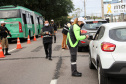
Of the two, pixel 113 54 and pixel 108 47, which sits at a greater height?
pixel 108 47

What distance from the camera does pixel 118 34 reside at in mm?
4777

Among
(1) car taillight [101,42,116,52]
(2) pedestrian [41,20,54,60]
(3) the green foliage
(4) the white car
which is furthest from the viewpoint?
(3) the green foliage

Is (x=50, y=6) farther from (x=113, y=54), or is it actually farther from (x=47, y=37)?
(x=113, y=54)

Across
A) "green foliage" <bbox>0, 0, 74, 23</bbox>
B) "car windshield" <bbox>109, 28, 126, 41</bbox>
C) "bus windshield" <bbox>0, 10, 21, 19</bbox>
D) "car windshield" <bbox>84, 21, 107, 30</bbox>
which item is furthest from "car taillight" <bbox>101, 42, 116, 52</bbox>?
"green foliage" <bbox>0, 0, 74, 23</bbox>

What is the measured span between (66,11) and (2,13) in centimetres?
2964

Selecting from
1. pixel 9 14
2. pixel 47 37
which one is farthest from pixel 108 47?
pixel 9 14

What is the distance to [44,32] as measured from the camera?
948 cm

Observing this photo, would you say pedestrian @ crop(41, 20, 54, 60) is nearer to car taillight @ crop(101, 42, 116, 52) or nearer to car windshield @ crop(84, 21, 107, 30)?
car windshield @ crop(84, 21, 107, 30)

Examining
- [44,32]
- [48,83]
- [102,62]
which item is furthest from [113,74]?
[44,32]

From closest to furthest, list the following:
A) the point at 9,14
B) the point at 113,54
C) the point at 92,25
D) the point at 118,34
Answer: the point at 113,54, the point at 118,34, the point at 92,25, the point at 9,14

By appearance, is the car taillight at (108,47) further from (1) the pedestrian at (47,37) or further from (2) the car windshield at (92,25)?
(2) the car windshield at (92,25)

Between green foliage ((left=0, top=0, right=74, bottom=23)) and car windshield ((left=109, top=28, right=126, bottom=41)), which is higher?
green foliage ((left=0, top=0, right=74, bottom=23))

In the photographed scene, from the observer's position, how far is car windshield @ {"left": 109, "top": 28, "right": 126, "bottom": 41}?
4.71m

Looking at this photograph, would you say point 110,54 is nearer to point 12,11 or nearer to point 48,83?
point 48,83
